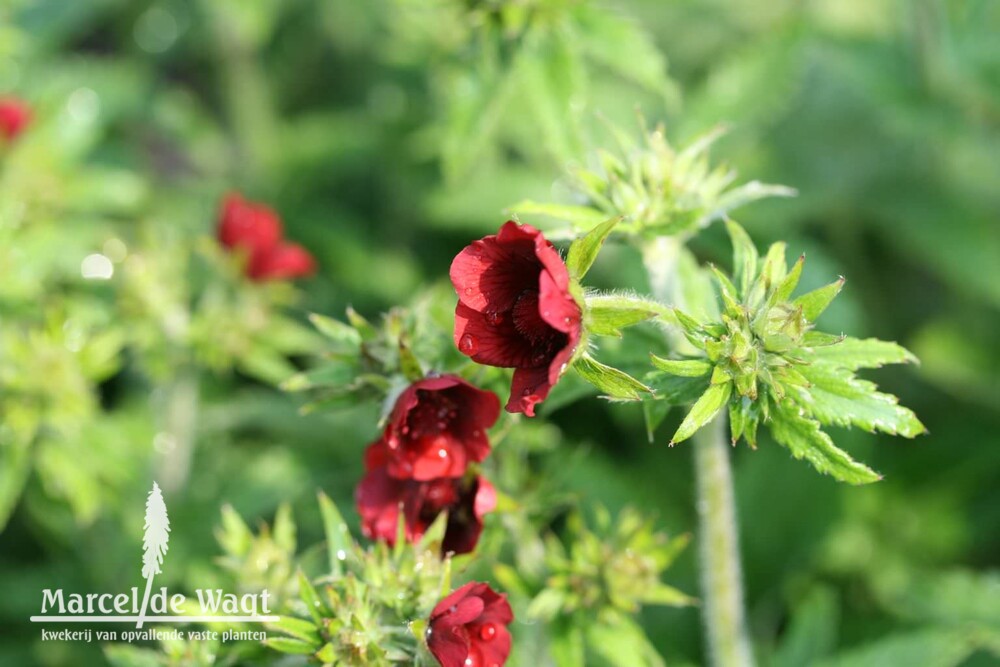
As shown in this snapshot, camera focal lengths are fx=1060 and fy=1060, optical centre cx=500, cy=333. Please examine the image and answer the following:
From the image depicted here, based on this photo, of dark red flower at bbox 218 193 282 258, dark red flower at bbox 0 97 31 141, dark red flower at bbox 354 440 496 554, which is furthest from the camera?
dark red flower at bbox 0 97 31 141

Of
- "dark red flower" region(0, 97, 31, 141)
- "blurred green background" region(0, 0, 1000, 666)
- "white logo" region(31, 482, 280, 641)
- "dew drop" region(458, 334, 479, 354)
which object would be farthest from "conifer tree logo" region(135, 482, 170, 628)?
"dark red flower" region(0, 97, 31, 141)

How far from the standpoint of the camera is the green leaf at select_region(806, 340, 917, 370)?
2.42 metres

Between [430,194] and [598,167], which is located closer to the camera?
[598,167]

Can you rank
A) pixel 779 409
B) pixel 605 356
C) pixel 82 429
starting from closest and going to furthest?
pixel 779 409 → pixel 605 356 → pixel 82 429

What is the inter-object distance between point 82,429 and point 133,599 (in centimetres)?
108

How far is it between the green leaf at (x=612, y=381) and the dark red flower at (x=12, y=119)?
11.2 feet

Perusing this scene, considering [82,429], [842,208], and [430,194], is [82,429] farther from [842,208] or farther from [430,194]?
[842,208]

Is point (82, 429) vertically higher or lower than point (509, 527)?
higher

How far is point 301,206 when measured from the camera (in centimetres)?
585

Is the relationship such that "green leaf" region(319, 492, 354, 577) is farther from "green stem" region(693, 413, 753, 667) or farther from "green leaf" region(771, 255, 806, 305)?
"green leaf" region(771, 255, 806, 305)

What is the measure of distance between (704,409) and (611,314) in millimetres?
280

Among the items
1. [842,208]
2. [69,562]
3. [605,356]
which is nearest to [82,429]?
[69,562]

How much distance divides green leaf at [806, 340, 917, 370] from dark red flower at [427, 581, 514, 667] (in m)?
0.92

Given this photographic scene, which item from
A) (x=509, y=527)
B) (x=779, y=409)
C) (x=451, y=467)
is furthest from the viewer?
(x=509, y=527)
